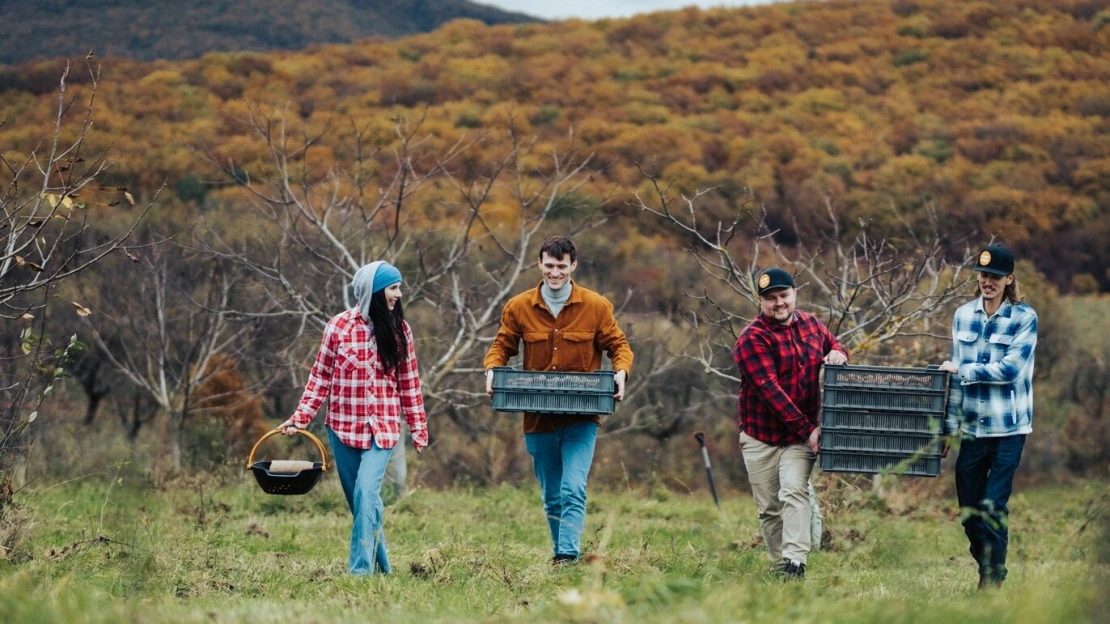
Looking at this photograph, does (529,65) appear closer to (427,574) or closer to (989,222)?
(989,222)

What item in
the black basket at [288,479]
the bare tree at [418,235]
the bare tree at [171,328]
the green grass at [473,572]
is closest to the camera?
the green grass at [473,572]

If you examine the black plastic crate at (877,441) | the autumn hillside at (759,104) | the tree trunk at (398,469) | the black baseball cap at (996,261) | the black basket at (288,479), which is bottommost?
the tree trunk at (398,469)

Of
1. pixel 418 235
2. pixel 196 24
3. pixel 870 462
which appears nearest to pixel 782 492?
pixel 870 462

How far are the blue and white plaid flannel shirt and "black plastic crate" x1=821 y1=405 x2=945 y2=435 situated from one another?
328 mm

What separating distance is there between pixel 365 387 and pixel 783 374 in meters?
2.49

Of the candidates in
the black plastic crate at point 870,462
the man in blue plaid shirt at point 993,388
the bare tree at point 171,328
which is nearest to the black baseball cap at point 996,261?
the man in blue plaid shirt at point 993,388

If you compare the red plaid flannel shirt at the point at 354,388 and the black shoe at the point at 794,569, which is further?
the red plaid flannel shirt at the point at 354,388

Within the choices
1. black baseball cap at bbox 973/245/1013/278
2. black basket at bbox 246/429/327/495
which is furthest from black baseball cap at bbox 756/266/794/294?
black basket at bbox 246/429/327/495

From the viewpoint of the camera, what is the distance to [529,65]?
2552 inches

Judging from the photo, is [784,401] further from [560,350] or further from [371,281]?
[371,281]

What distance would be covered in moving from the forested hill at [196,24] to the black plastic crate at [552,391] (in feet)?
69.4

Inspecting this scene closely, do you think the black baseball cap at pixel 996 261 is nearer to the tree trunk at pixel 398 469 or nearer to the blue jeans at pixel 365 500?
the blue jeans at pixel 365 500

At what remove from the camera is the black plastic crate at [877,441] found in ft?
21.1

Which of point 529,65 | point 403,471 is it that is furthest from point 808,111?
point 403,471
